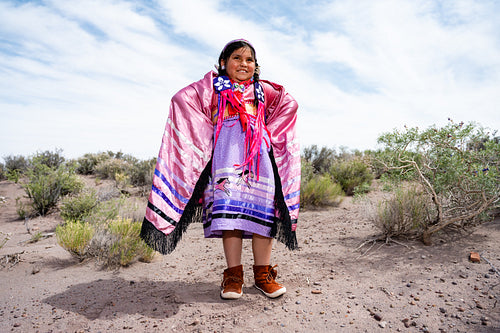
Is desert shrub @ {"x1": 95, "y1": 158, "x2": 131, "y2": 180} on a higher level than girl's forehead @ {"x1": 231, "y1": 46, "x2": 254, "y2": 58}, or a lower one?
lower

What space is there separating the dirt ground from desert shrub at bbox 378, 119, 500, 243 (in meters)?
0.35

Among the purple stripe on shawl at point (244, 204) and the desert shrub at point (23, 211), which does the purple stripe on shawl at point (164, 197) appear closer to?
the purple stripe on shawl at point (244, 204)

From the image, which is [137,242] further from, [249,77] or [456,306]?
[456,306]

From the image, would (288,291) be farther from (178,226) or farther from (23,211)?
(23,211)

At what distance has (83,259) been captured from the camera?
14.0 ft

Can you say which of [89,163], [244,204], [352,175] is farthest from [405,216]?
[89,163]

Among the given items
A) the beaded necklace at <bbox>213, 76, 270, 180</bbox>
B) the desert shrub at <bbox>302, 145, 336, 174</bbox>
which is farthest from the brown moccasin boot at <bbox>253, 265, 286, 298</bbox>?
the desert shrub at <bbox>302, 145, 336, 174</bbox>

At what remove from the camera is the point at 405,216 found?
430 centimetres

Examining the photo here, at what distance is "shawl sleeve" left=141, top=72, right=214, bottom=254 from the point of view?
3.11 metres

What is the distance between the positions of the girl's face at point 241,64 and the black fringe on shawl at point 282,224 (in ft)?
3.38

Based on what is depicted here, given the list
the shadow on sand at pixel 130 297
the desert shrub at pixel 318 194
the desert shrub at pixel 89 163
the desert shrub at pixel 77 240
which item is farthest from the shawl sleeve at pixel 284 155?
the desert shrub at pixel 89 163

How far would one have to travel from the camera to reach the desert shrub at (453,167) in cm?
407

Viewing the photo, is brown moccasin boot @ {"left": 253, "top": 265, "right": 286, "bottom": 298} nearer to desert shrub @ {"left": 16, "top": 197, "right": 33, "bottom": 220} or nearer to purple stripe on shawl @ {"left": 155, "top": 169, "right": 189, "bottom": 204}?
purple stripe on shawl @ {"left": 155, "top": 169, "right": 189, "bottom": 204}

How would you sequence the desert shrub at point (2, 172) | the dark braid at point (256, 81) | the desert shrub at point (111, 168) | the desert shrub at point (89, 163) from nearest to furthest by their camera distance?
the dark braid at point (256, 81), the desert shrub at point (2, 172), the desert shrub at point (111, 168), the desert shrub at point (89, 163)
